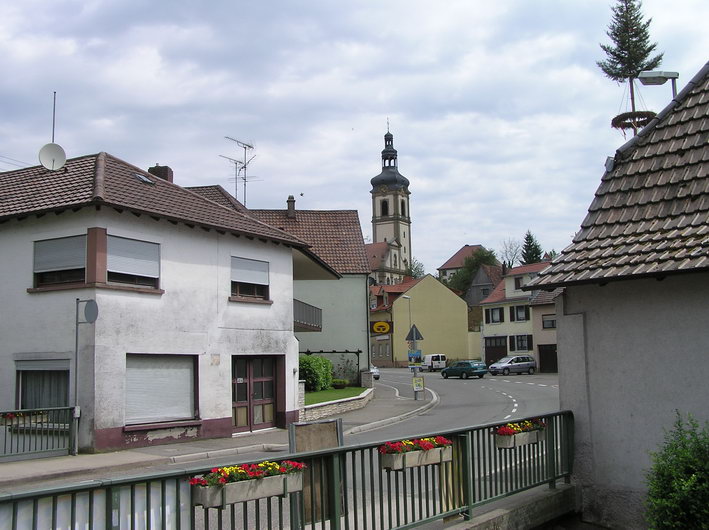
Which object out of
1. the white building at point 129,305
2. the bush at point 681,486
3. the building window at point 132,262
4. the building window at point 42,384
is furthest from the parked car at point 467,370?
the bush at point 681,486

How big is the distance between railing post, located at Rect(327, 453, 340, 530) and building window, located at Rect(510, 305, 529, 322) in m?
62.1

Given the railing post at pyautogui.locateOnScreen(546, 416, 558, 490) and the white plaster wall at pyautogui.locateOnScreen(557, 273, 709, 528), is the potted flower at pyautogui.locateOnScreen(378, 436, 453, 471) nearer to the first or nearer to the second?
the railing post at pyautogui.locateOnScreen(546, 416, 558, 490)

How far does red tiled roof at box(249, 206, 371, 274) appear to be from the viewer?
140 feet

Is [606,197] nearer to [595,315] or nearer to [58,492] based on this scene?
[595,315]

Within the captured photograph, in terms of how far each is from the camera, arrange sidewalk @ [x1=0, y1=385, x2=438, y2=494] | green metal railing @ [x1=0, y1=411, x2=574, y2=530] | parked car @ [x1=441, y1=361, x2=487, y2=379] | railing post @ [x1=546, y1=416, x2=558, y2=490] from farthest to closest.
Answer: parked car @ [x1=441, y1=361, x2=487, y2=379]
sidewalk @ [x1=0, y1=385, x2=438, y2=494]
railing post @ [x1=546, y1=416, x2=558, y2=490]
green metal railing @ [x1=0, y1=411, x2=574, y2=530]

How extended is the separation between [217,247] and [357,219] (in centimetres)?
2505

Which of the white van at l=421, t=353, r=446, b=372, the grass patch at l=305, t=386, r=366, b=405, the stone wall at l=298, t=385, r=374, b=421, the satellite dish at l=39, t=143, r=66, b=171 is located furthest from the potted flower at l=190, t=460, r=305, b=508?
the white van at l=421, t=353, r=446, b=372

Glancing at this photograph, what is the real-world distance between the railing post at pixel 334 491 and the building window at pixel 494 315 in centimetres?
6456

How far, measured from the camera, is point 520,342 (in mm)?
67375

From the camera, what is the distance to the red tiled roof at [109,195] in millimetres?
18141

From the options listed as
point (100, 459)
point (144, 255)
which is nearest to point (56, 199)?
point (144, 255)

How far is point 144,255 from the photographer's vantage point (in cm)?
1884

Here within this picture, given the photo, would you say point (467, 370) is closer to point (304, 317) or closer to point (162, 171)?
point (304, 317)

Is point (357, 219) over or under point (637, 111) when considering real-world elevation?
over
